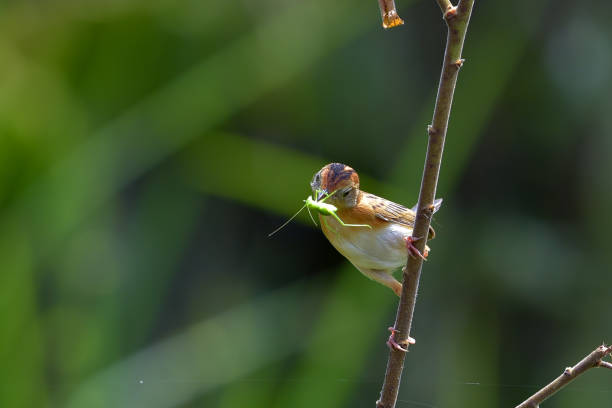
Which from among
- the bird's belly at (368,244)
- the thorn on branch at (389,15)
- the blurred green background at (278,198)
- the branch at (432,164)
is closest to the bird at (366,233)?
Answer: the bird's belly at (368,244)

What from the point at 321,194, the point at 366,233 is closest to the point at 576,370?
the point at 321,194

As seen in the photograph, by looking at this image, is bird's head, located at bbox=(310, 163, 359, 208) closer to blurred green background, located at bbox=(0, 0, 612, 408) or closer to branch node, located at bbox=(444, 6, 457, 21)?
branch node, located at bbox=(444, 6, 457, 21)

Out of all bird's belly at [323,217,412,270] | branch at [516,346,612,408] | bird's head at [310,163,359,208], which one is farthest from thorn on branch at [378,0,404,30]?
bird's belly at [323,217,412,270]

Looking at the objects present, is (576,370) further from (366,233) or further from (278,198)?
(278,198)

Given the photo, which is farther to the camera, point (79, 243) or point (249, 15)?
point (249, 15)

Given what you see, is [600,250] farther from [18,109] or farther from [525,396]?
[18,109]

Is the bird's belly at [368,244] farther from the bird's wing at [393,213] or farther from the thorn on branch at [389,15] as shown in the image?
the thorn on branch at [389,15]

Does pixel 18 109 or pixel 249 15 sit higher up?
pixel 249 15

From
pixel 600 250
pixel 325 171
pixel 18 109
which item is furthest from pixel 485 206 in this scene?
pixel 18 109
